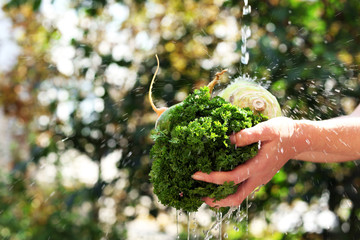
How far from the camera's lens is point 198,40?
2.95 m

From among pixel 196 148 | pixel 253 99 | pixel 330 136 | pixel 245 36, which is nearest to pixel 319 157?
pixel 330 136

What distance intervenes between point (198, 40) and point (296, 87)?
81cm

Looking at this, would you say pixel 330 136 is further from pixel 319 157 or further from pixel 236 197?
pixel 236 197

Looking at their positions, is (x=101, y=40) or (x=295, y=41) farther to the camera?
(x=101, y=40)

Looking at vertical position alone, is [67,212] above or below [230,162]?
below

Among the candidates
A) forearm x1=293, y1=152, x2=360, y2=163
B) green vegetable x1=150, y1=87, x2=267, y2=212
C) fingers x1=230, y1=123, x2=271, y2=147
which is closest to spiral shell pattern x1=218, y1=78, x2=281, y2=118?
green vegetable x1=150, y1=87, x2=267, y2=212

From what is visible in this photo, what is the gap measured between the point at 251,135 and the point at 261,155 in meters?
0.11

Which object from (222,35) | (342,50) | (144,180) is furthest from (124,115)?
(342,50)

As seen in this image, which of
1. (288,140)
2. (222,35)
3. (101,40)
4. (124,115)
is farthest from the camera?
(101,40)

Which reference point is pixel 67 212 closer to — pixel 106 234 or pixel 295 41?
pixel 106 234

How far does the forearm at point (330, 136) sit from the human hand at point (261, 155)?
29mm

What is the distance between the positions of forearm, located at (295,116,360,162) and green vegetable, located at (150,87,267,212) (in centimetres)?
17

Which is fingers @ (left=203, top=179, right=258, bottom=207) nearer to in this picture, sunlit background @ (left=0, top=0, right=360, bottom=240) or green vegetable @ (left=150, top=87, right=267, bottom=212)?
green vegetable @ (left=150, top=87, right=267, bottom=212)

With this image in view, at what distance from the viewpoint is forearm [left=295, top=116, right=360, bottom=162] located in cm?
152
